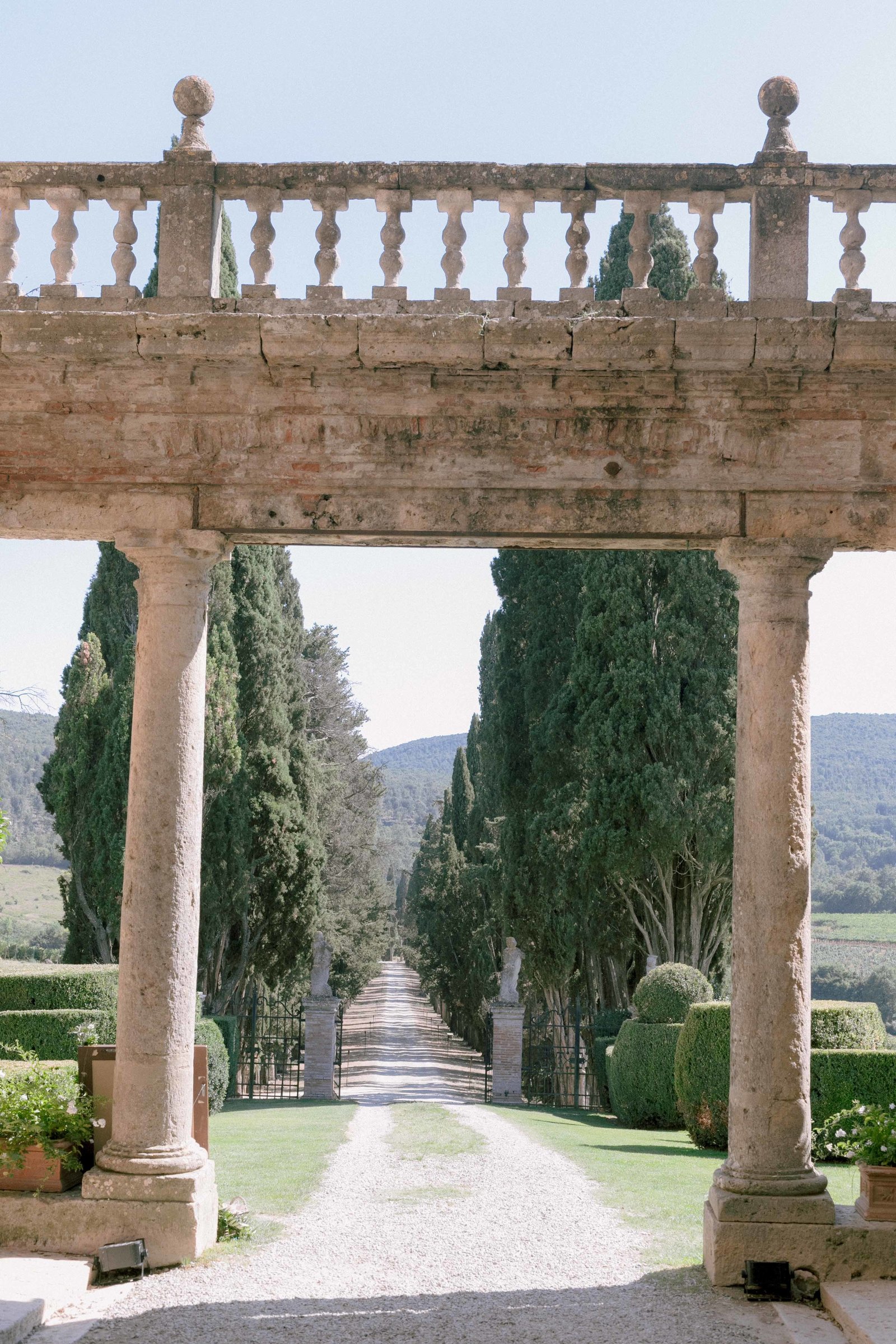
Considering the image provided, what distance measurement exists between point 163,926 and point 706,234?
17.1ft

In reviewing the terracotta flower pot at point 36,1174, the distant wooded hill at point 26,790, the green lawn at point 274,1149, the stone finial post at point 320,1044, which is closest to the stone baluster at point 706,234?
the terracotta flower pot at point 36,1174

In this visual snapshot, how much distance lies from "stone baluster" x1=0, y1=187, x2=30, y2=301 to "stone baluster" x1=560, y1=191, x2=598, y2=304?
3.28 m

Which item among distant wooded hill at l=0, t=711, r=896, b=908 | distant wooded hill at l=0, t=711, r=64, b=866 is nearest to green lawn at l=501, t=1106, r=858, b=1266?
distant wooded hill at l=0, t=711, r=896, b=908

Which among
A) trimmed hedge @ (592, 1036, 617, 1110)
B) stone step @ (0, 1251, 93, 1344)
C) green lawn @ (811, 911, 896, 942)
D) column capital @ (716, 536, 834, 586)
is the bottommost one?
green lawn @ (811, 911, 896, 942)

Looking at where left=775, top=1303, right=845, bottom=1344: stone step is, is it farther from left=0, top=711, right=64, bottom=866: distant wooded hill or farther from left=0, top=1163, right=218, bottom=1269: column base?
left=0, top=711, right=64, bottom=866: distant wooded hill

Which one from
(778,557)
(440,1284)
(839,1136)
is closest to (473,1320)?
(440,1284)

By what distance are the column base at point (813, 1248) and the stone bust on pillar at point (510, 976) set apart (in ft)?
49.8

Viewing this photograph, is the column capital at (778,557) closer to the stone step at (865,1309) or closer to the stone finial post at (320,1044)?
the stone step at (865,1309)

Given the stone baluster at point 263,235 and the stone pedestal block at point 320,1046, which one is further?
the stone pedestal block at point 320,1046

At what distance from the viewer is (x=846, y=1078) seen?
12.7 meters

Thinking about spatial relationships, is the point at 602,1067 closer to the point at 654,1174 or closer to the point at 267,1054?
the point at 267,1054

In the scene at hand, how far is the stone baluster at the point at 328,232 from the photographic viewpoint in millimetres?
7398

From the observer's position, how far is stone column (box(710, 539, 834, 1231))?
6.89 meters

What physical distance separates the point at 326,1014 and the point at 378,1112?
5.56 m
